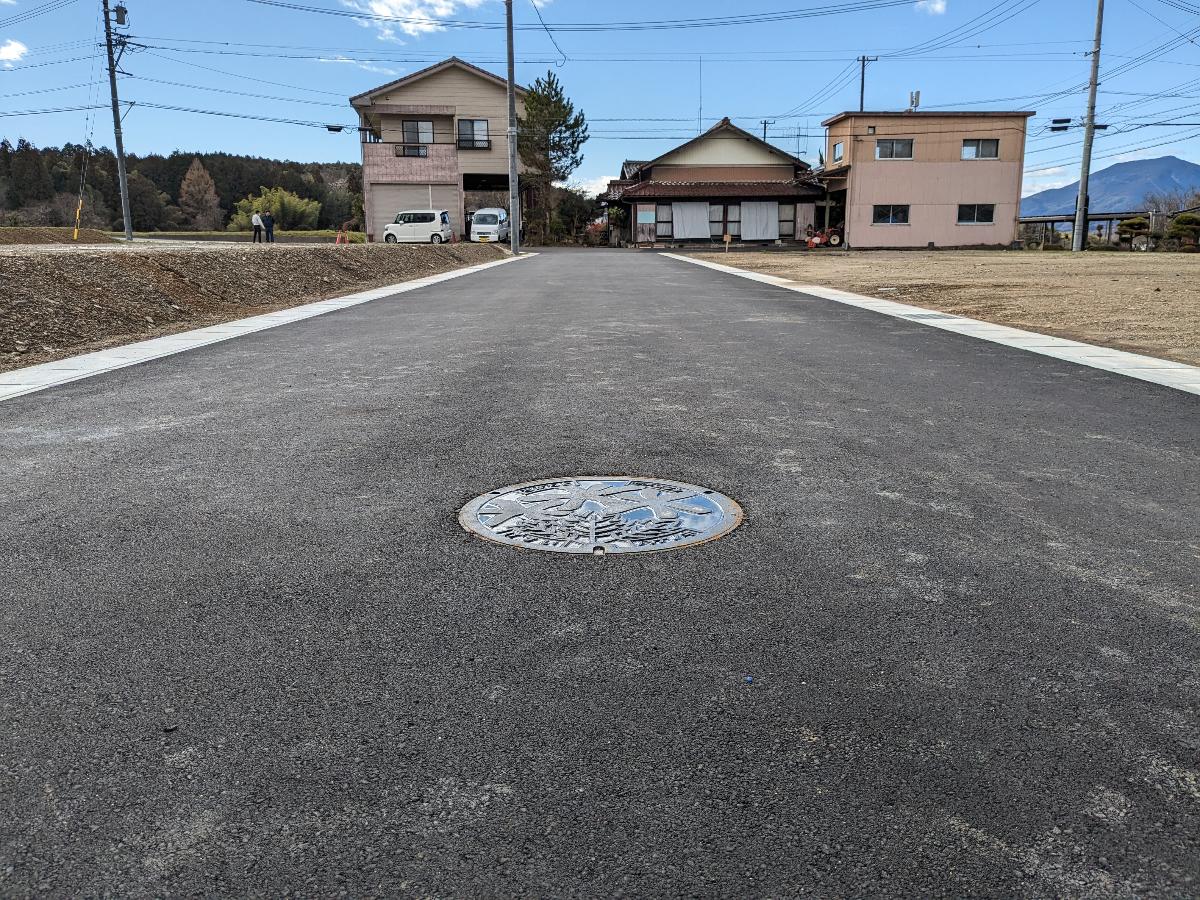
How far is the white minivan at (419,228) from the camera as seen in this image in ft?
144

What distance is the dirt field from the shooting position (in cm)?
1076

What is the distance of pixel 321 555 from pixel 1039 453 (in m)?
3.92

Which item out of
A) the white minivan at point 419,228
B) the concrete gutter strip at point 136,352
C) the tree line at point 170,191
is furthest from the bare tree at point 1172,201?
the concrete gutter strip at point 136,352

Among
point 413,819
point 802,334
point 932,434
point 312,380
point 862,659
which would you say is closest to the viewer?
point 413,819

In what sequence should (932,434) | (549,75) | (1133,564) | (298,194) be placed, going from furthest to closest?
(298,194) < (549,75) < (932,434) < (1133,564)

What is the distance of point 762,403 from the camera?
667cm

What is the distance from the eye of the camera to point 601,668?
2717mm

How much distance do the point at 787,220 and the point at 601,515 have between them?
56.0m

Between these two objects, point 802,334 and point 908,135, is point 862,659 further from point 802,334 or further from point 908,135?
point 908,135

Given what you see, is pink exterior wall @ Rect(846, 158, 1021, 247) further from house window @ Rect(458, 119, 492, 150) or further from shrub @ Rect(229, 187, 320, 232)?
shrub @ Rect(229, 187, 320, 232)

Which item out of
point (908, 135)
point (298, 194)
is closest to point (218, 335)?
point (908, 135)

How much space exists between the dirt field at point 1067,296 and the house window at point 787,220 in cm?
3044

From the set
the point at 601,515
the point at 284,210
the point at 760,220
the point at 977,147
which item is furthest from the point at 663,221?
the point at 601,515

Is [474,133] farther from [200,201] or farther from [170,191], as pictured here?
[170,191]
